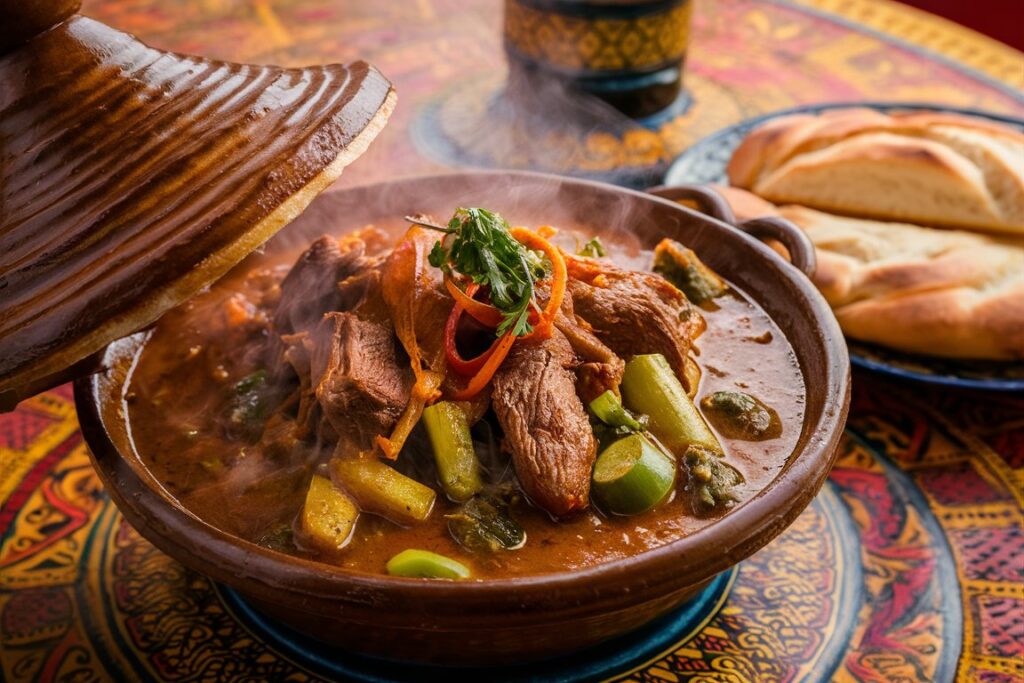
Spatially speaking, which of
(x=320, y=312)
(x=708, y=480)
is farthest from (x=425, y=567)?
(x=320, y=312)

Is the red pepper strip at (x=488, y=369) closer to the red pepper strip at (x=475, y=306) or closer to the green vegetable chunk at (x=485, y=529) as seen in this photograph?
the red pepper strip at (x=475, y=306)

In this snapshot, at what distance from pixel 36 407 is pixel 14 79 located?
152cm

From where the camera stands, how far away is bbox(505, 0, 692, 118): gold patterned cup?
4.09m

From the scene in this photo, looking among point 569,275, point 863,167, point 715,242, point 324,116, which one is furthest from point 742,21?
point 324,116

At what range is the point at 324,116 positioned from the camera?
75.3 inches

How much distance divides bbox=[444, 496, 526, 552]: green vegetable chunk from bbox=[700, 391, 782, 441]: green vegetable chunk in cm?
60

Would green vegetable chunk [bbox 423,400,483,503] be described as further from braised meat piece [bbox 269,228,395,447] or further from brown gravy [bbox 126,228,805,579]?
braised meat piece [bbox 269,228,395,447]

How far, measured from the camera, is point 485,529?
192 cm

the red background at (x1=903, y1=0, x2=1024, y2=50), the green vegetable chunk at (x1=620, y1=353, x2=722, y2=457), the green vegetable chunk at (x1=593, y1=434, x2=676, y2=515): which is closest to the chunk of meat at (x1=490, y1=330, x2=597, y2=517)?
the green vegetable chunk at (x1=593, y1=434, x2=676, y2=515)

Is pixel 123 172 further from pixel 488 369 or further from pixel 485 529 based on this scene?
pixel 485 529

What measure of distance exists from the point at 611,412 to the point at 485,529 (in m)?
0.42

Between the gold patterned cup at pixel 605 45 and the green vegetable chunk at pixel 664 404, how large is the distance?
2338 millimetres

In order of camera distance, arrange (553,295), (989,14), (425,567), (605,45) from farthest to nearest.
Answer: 1. (989,14)
2. (605,45)
3. (553,295)
4. (425,567)

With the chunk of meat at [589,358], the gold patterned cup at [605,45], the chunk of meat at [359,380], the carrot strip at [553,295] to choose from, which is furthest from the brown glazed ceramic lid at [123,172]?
the gold patterned cup at [605,45]
